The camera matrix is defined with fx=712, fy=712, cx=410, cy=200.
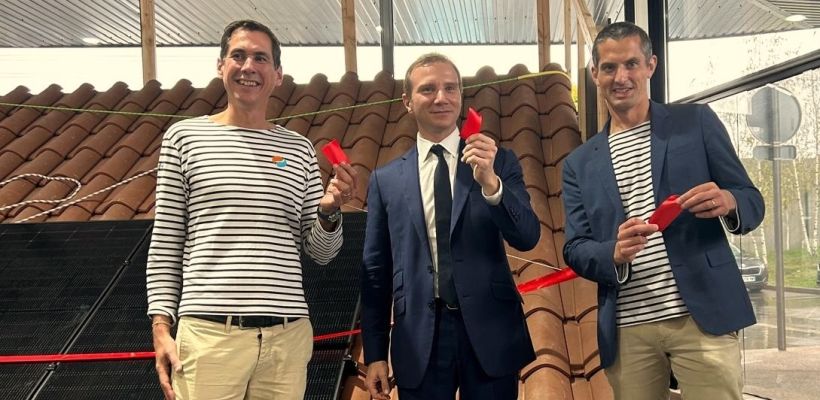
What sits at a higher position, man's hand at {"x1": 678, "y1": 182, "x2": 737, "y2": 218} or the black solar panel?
man's hand at {"x1": 678, "y1": 182, "x2": 737, "y2": 218}

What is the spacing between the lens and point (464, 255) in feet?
4.94

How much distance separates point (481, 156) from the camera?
1374mm

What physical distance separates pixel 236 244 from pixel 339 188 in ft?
0.77

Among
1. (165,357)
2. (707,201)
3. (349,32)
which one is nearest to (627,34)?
(707,201)

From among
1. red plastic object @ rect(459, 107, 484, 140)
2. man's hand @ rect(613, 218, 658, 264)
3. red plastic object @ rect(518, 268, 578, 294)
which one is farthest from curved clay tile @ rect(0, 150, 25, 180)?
man's hand @ rect(613, 218, 658, 264)

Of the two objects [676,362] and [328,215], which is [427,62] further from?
[676,362]

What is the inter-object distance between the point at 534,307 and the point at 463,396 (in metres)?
1.10

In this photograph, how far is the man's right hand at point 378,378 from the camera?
158 cm

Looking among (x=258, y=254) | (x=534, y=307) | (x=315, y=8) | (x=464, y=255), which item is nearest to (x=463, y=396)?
(x=464, y=255)

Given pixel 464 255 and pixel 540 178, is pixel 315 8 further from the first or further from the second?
pixel 464 255

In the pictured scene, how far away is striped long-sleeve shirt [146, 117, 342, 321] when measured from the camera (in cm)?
142

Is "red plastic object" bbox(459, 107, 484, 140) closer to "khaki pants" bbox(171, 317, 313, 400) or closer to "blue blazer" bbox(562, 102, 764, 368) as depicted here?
"blue blazer" bbox(562, 102, 764, 368)

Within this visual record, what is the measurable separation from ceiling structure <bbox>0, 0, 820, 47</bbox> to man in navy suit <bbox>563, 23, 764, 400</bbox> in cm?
722

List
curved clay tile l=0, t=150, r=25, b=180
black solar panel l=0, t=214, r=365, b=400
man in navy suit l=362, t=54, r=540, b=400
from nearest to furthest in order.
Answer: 1. man in navy suit l=362, t=54, r=540, b=400
2. black solar panel l=0, t=214, r=365, b=400
3. curved clay tile l=0, t=150, r=25, b=180
